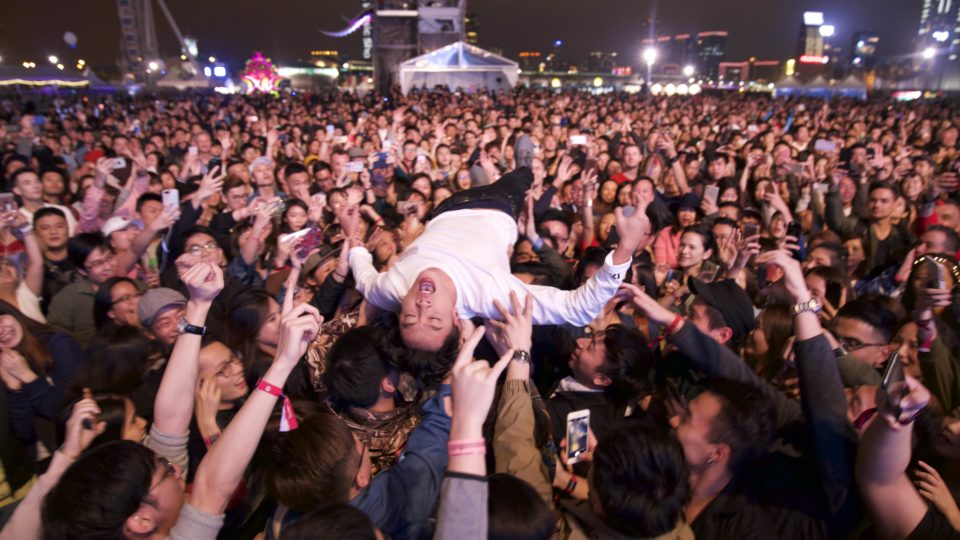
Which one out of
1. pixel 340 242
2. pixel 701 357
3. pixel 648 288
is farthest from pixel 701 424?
pixel 340 242

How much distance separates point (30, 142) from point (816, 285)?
41.7 feet

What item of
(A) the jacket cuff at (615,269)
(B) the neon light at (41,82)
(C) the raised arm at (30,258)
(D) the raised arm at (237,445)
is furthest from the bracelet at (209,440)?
(B) the neon light at (41,82)

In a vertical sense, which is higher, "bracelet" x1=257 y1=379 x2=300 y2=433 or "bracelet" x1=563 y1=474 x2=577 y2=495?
"bracelet" x1=257 y1=379 x2=300 y2=433

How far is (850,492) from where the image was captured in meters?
2.08

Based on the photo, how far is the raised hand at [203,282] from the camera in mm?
2250

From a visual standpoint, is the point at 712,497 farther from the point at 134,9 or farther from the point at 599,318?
the point at 134,9

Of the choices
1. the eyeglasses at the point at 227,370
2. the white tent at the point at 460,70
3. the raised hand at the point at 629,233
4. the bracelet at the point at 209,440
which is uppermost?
the white tent at the point at 460,70

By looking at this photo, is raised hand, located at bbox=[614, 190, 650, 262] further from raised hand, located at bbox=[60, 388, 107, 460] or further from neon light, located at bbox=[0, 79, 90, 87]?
neon light, located at bbox=[0, 79, 90, 87]

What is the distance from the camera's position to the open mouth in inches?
116

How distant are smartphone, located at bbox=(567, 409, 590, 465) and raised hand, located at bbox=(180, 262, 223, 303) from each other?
1.49 m

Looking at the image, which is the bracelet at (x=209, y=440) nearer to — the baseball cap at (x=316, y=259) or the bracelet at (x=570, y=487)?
the bracelet at (x=570, y=487)

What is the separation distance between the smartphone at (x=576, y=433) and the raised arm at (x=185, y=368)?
4.88 feet

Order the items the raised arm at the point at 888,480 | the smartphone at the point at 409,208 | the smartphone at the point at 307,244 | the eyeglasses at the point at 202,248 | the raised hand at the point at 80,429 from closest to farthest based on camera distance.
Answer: the raised arm at the point at 888,480 < the raised hand at the point at 80,429 < the smartphone at the point at 307,244 < the eyeglasses at the point at 202,248 < the smartphone at the point at 409,208

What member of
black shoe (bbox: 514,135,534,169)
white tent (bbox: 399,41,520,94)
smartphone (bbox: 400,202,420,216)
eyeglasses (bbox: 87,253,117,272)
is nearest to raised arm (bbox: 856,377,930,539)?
smartphone (bbox: 400,202,420,216)
